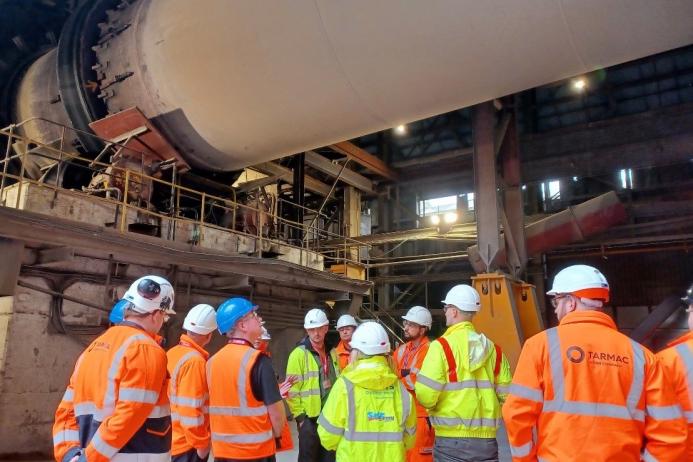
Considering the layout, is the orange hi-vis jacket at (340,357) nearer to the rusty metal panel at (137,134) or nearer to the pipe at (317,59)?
the pipe at (317,59)

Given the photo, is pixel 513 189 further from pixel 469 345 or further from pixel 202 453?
pixel 202 453

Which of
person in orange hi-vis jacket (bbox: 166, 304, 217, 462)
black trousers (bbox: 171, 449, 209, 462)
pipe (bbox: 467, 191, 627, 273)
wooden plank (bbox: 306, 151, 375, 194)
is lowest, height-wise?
black trousers (bbox: 171, 449, 209, 462)

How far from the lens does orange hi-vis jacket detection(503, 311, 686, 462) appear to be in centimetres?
207

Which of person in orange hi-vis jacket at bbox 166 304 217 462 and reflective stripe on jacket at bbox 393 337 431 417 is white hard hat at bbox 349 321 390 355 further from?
reflective stripe on jacket at bbox 393 337 431 417

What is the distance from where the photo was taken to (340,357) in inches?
203

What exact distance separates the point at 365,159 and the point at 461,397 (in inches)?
340

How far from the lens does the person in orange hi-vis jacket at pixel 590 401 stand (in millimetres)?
2072

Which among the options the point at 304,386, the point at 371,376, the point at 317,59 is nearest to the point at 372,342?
the point at 371,376

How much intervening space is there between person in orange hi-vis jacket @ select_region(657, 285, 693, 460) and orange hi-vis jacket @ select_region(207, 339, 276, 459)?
78.3 inches

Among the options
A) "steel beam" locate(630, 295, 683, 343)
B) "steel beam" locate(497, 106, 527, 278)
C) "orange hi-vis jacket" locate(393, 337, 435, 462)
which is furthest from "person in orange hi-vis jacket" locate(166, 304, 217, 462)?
"steel beam" locate(630, 295, 683, 343)

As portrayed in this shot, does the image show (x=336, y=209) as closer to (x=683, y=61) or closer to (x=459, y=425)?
(x=683, y=61)

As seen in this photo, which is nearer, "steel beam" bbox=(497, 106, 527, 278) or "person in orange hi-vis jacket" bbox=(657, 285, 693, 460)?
"person in orange hi-vis jacket" bbox=(657, 285, 693, 460)

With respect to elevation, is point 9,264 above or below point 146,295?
above

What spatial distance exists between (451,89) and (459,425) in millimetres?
2936
